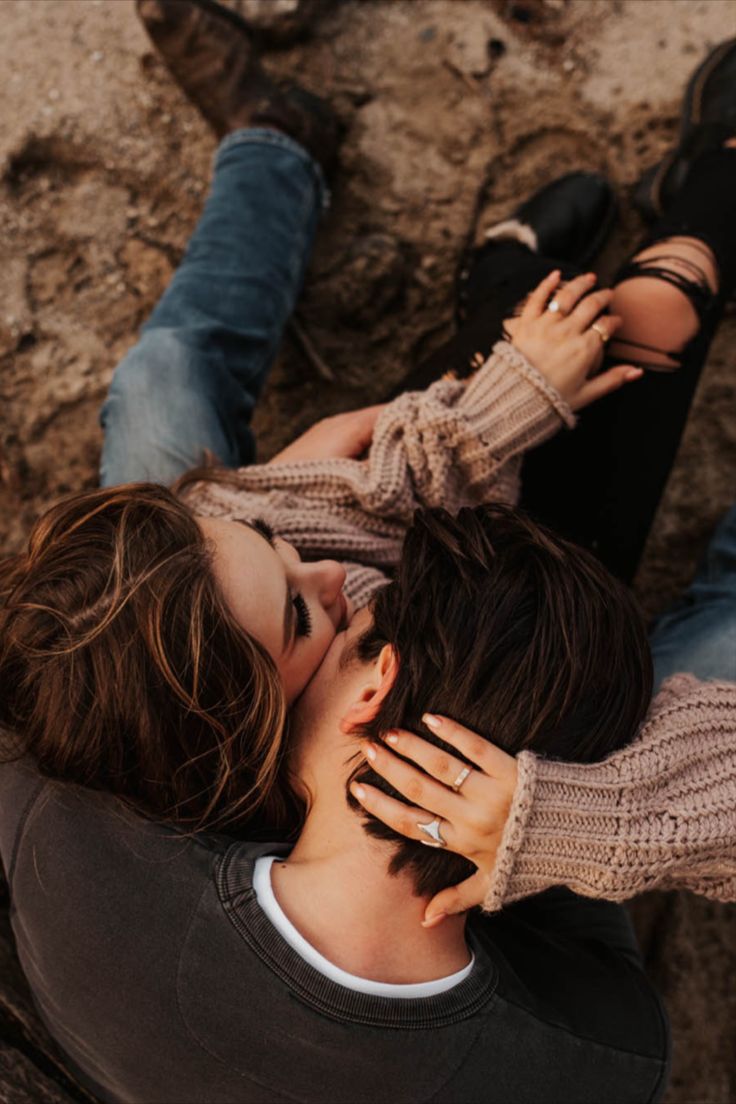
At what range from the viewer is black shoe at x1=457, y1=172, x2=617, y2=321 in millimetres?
1933

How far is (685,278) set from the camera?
1601mm

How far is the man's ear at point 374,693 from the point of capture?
1.13m

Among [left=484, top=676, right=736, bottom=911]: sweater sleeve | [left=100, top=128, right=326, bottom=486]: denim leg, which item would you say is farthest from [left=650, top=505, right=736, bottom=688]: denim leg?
[left=100, top=128, right=326, bottom=486]: denim leg

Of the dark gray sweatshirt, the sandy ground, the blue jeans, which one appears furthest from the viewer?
the sandy ground

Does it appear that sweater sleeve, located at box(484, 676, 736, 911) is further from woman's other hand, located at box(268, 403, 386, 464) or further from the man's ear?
woman's other hand, located at box(268, 403, 386, 464)

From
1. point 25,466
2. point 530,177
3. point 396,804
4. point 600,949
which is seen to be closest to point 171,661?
point 396,804

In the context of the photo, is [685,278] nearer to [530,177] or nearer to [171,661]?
[530,177]

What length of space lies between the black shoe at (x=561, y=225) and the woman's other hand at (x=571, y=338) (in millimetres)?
370

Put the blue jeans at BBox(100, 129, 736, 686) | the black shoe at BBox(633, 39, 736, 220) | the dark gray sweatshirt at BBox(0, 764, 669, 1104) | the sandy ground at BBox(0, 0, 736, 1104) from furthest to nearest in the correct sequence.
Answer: the sandy ground at BBox(0, 0, 736, 1104)
the black shoe at BBox(633, 39, 736, 220)
the blue jeans at BBox(100, 129, 736, 686)
the dark gray sweatshirt at BBox(0, 764, 669, 1104)

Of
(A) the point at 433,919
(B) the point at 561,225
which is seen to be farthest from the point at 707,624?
(B) the point at 561,225

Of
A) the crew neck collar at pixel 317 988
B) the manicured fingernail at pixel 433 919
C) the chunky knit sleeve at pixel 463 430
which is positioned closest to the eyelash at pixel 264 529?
the chunky knit sleeve at pixel 463 430

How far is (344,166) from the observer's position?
2135 mm

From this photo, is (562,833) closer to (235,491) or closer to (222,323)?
(235,491)

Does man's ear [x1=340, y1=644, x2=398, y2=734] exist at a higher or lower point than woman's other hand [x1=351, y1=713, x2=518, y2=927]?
higher
